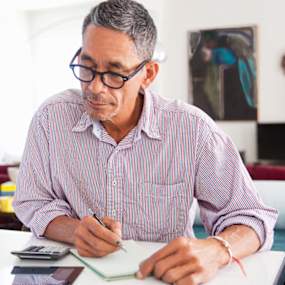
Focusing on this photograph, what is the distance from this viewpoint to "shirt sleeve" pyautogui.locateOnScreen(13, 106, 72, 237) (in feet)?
4.36

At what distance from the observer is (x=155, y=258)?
95 centimetres

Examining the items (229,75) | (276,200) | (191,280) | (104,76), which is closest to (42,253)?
(191,280)

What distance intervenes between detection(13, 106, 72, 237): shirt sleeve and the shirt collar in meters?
0.11

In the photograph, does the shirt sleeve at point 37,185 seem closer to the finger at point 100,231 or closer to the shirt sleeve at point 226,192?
the finger at point 100,231

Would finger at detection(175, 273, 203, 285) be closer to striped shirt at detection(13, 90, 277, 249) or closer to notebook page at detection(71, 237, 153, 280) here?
notebook page at detection(71, 237, 153, 280)

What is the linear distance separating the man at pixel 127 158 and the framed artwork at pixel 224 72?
15.2 feet

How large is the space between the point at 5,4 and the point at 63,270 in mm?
5725

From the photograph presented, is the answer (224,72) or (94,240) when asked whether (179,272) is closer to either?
(94,240)

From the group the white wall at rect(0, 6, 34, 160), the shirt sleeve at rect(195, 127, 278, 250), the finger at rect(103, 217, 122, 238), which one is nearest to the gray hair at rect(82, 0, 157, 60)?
the shirt sleeve at rect(195, 127, 278, 250)

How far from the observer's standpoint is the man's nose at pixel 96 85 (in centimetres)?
122

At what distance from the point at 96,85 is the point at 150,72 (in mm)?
224

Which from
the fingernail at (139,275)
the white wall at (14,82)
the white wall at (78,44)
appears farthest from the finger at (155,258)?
the white wall at (14,82)

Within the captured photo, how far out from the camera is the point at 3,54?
620cm

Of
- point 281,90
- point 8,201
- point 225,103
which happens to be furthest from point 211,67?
point 8,201
